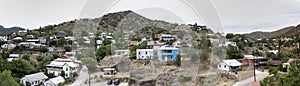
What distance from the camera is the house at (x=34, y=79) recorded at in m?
8.14

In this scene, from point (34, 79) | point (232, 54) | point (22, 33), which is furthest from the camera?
point (22, 33)

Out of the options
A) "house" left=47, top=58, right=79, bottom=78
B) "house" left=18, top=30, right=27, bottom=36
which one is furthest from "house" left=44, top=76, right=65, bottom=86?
"house" left=18, top=30, right=27, bottom=36

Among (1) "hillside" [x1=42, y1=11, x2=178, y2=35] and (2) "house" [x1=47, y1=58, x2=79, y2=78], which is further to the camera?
(2) "house" [x1=47, y1=58, x2=79, y2=78]

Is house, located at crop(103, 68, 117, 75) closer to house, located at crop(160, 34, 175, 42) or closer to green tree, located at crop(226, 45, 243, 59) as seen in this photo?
green tree, located at crop(226, 45, 243, 59)

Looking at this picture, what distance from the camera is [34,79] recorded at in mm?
8469

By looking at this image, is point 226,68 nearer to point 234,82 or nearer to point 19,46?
point 234,82

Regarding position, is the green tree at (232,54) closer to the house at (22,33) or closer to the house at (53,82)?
the house at (53,82)

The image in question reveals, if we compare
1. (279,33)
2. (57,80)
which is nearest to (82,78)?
(57,80)

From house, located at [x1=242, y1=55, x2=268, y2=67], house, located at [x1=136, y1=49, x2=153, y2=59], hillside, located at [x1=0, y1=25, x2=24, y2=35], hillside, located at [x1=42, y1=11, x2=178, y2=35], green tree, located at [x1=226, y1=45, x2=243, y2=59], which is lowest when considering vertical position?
house, located at [x1=242, y1=55, x2=268, y2=67]

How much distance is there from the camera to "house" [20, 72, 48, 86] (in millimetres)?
8141

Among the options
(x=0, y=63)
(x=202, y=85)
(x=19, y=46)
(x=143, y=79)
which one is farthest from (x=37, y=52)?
(x=202, y=85)

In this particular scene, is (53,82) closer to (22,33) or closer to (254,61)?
(254,61)

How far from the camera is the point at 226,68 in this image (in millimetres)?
10492

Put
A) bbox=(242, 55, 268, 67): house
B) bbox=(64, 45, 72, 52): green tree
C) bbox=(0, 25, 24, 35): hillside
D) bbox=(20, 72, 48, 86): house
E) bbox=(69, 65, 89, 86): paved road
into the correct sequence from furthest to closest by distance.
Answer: bbox=(0, 25, 24, 35): hillside
bbox=(64, 45, 72, 52): green tree
bbox=(242, 55, 268, 67): house
bbox=(69, 65, 89, 86): paved road
bbox=(20, 72, 48, 86): house
